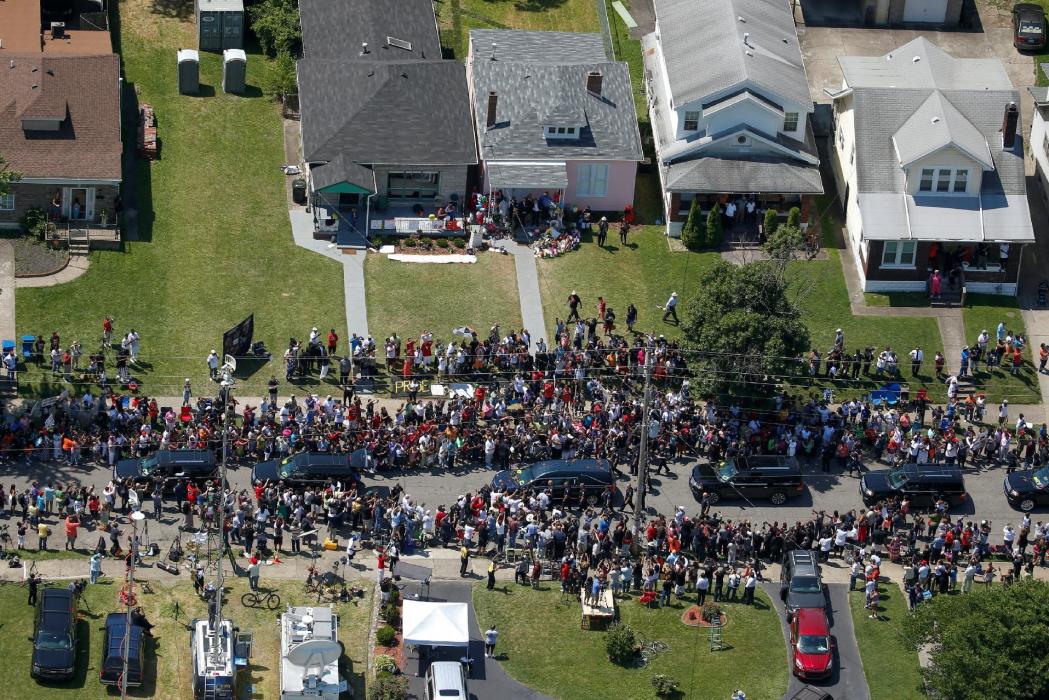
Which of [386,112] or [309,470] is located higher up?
[386,112]

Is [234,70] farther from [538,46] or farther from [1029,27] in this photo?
[1029,27]

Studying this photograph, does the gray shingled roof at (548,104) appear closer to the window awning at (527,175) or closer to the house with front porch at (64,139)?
the window awning at (527,175)

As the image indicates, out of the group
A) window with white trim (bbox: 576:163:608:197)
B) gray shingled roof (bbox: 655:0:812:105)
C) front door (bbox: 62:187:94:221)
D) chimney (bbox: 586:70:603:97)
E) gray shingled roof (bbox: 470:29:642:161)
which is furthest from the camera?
chimney (bbox: 586:70:603:97)

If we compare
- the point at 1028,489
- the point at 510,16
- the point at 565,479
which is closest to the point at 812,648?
the point at 565,479

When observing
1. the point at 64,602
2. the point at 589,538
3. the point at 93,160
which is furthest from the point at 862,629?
the point at 93,160

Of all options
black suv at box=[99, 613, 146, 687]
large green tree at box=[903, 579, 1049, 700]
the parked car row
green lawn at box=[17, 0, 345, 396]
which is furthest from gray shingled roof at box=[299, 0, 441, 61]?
large green tree at box=[903, 579, 1049, 700]

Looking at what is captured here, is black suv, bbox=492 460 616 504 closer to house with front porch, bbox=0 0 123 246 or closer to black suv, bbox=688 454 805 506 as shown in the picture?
black suv, bbox=688 454 805 506

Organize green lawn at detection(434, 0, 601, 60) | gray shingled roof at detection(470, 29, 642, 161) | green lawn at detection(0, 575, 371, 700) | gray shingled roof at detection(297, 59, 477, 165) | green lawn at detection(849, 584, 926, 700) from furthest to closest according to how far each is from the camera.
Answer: green lawn at detection(434, 0, 601, 60) → gray shingled roof at detection(470, 29, 642, 161) → gray shingled roof at detection(297, 59, 477, 165) → green lawn at detection(849, 584, 926, 700) → green lawn at detection(0, 575, 371, 700)
